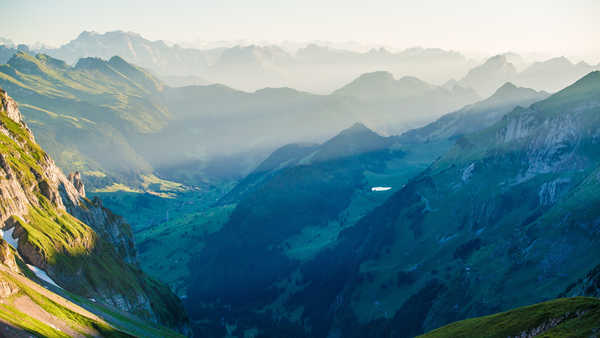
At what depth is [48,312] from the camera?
5241 inches

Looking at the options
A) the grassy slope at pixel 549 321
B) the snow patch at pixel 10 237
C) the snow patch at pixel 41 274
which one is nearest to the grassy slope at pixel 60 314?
the snow patch at pixel 41 274

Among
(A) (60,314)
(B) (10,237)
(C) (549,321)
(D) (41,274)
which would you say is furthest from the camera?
(B) (10,237)

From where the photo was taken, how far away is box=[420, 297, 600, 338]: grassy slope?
99125mm

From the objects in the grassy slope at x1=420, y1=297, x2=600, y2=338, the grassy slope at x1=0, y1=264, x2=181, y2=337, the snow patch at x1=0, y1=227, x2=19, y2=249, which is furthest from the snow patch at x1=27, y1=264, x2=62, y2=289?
the grassy slope at x1=420, y1=297, x2=600, y2=338

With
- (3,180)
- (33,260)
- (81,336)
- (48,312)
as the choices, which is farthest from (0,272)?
(3,180)

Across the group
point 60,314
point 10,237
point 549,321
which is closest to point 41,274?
point 10,237

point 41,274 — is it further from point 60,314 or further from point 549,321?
point 549,321

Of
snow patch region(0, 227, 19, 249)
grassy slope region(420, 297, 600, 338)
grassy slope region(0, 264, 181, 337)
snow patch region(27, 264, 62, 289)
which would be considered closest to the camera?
grassy slope region(420, 297, 600, 338)

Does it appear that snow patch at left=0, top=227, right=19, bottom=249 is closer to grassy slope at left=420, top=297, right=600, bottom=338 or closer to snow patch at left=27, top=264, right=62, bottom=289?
snow patch at left=27, top=264, right=62, bottom=289

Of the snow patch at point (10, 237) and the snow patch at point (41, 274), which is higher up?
the snow patch at point (10, 237)

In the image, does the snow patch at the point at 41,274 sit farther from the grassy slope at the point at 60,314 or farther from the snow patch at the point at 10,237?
the snow patch at the point at 10,237

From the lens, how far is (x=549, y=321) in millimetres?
110438

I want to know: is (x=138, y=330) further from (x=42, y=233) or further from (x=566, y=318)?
(x=566, y=318)

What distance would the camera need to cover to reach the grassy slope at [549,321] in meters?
99.1
